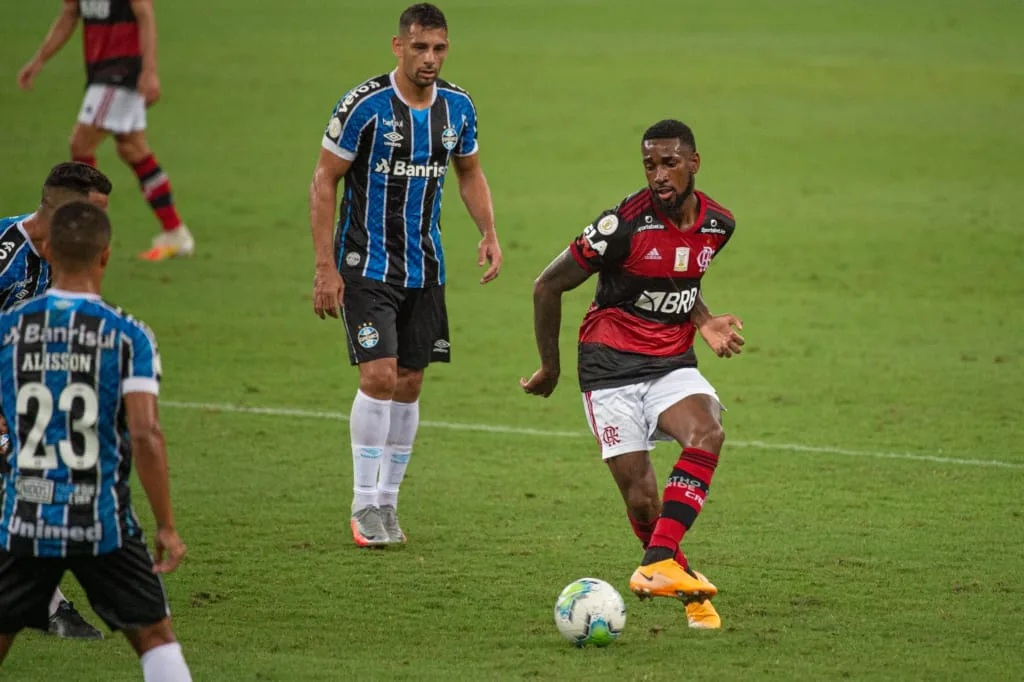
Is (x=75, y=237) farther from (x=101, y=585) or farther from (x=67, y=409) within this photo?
(x=101, y=585)

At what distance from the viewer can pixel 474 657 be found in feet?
21.0

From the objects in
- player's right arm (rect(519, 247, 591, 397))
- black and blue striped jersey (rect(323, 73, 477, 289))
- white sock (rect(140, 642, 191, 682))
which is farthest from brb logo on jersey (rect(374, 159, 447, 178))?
white sock (rect(140, 642, 191, 682))

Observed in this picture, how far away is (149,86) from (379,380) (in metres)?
7.05

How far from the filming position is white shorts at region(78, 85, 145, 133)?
47.9 feet

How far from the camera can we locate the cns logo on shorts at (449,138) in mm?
8289

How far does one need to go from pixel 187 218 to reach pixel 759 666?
42.5ft

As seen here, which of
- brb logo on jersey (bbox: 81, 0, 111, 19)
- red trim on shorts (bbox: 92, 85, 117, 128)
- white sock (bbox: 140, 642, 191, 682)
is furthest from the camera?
brb logo on jersey (bbox: 81, 0, 111, 19)

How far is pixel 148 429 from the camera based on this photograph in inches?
194

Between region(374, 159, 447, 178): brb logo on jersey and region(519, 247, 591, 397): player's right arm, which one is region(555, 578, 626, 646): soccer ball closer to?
region(519, 247, 591, 397): player's right arm

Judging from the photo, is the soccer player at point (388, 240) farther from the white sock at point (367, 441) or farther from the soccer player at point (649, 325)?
the soccer player at point (649, 325)

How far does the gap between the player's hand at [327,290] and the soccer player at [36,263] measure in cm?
142

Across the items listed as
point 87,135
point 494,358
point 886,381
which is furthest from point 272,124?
point 886,381

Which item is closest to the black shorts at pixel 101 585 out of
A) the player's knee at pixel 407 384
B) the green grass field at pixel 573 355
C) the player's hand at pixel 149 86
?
the green grass field at pixel 573 355

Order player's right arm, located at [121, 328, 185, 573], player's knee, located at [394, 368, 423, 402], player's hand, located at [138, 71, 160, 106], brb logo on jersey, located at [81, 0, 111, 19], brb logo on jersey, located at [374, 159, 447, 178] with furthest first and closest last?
brb logo on jersey, located at [81, 0, 111, 19]
player's hand, located at [138, 71, 160, 106]
player's knee, located at [394, 368, 423, 402]
brb logo on jersey, located at [374, 159, 447, 178]
player's right arm, located at [121, 328, 185, 573]
